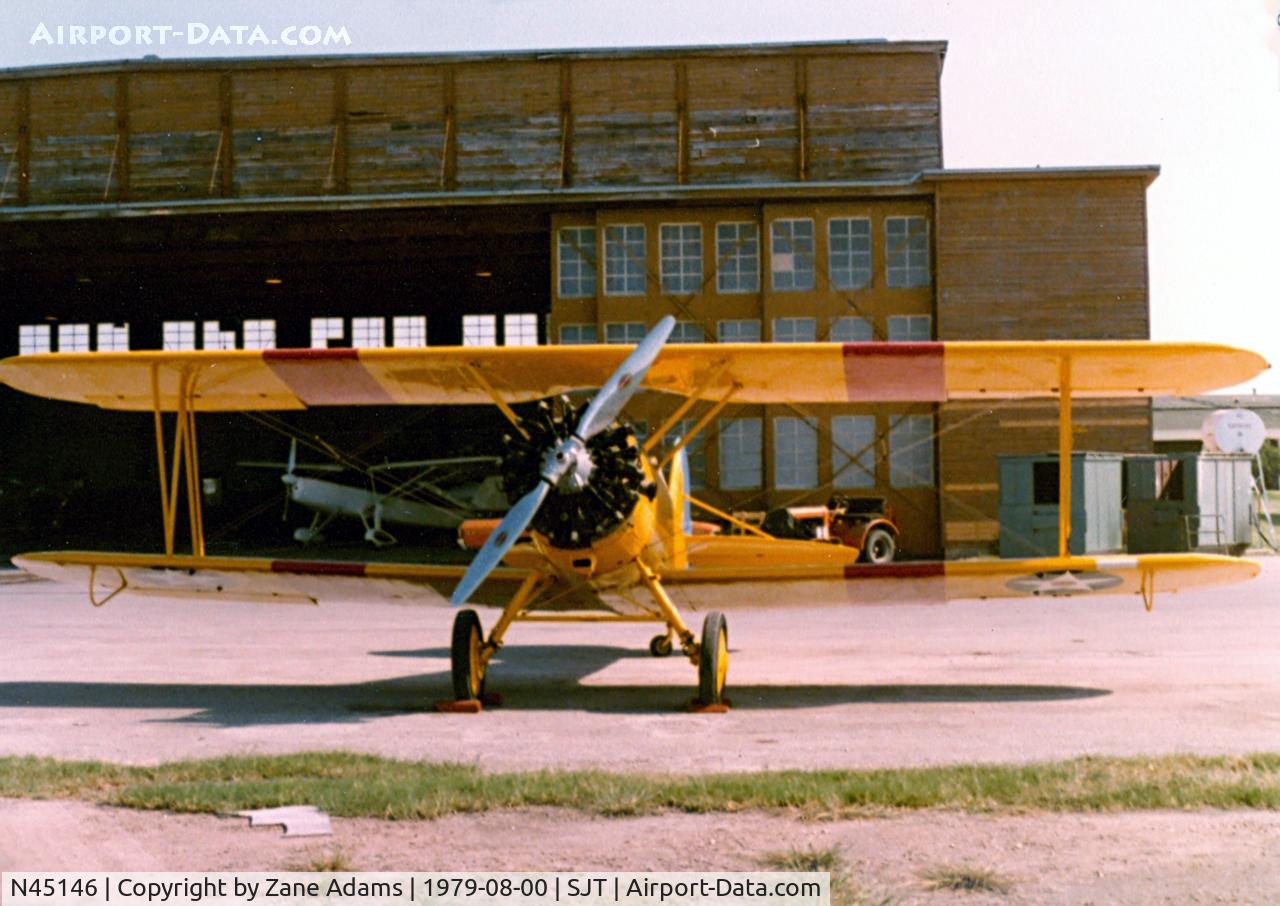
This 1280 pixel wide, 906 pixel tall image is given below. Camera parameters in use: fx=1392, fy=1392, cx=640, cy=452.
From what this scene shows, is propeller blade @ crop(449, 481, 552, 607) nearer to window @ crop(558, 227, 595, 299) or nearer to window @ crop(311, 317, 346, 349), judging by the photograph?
window @ crop(558, 227, 595, 299)

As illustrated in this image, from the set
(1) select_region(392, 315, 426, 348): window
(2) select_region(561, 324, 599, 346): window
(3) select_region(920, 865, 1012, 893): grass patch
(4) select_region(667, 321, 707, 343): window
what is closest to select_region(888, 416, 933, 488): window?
(4) select_region(667, 321, 707, 343): window

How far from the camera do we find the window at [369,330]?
41.8 meters

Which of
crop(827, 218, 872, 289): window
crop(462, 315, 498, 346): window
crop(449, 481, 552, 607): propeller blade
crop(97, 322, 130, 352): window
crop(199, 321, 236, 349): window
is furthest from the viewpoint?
crop(97, 322, 130, 352): window

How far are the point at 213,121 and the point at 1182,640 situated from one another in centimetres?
2247

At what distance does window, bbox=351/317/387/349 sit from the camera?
41781 mm

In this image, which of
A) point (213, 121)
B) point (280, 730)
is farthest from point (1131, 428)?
point (280, 730)

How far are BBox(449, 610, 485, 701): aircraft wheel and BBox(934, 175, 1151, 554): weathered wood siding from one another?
18540 millimetres

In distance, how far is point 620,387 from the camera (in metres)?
8.89

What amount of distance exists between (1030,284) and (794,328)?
15.0ft

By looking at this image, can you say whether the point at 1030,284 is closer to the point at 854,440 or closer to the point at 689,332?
the point at 854,440

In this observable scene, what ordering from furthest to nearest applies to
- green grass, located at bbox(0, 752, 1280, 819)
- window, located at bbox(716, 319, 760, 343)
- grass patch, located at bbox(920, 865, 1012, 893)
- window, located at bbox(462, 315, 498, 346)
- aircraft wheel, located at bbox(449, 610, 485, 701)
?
window, located at bbox(462, 315, 498, 346), window, located at bbox(716, 319, 760, 343), aircraft wheel, located at bbox(449, 610, 485, 701), green grass, located at bbox(0, 752, 1280, 819), grass patch, located at bbox(920, 865, 1012, 893)

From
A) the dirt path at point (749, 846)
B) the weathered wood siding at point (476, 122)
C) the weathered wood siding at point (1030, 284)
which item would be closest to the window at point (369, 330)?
the weathered wood siding at point (476, 122)

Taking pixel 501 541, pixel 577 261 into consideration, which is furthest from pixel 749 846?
pixel 577 261

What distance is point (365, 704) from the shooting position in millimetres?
9594
